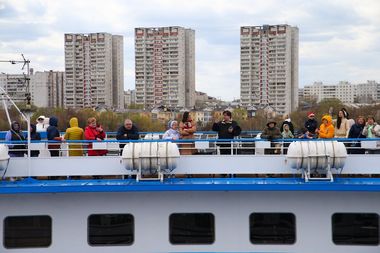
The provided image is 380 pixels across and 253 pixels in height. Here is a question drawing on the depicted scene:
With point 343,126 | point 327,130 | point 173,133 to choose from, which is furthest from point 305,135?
point 173,133

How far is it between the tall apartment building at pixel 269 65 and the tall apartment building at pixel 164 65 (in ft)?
40.2

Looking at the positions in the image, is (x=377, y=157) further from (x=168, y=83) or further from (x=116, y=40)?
(x=168, y=83)

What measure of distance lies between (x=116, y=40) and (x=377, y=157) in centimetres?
9452

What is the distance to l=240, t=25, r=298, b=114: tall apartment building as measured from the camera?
130 meters

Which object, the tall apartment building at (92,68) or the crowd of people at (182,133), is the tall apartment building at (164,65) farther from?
the crowd of people at (182,133)

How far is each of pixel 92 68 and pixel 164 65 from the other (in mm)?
29050

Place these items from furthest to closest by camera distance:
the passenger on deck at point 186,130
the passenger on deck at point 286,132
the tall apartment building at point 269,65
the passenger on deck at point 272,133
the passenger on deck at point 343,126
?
the tall apartment building at point 269,65 → the passenger on deck at point 343,126 → the passenger on deck at point 286,132 → the passenger on deck at point 186,130 → the passenger on deck at point 272,133

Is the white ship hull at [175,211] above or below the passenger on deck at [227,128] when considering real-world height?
below

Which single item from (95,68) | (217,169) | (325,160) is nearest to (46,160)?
(217,169)

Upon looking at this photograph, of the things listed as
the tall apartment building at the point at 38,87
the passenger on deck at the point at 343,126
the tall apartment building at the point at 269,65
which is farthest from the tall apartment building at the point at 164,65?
the passenger on deck at the point at 343,126

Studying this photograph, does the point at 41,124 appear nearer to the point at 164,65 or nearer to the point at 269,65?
the point at 164,65

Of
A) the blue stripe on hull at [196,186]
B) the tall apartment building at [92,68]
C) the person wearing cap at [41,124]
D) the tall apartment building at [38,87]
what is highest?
the tall apartment building at [92,68]

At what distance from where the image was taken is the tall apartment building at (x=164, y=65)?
388 feet

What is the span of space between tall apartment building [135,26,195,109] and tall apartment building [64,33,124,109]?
984 centimetres
